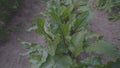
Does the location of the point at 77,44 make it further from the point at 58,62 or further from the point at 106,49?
the point at 106,49

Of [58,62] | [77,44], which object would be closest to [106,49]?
[77,44]

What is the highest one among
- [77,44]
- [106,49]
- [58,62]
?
[106,49]

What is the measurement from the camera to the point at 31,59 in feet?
11.7

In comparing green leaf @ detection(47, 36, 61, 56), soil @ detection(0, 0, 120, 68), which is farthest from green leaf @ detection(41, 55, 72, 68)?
soil @ detection(0, 0, 120, 68)

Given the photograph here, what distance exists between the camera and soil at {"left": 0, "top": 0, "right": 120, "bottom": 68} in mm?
4184

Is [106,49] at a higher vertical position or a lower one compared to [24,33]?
higher

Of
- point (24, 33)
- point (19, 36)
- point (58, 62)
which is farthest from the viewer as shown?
point (24, 33)

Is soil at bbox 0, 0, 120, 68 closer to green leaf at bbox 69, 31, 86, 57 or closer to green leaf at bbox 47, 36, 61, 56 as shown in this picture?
green leaf at bbox 47, 36, 61, 56

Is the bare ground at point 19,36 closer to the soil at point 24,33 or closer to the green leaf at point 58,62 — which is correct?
the soil at point 24,33

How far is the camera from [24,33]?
4.99m

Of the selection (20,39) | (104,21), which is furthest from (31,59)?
(104,21)

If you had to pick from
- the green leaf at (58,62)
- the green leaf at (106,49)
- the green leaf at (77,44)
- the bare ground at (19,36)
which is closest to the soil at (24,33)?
the bare ground at (19,36)

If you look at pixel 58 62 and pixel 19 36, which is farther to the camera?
pixel 19 36

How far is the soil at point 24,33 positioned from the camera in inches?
165
